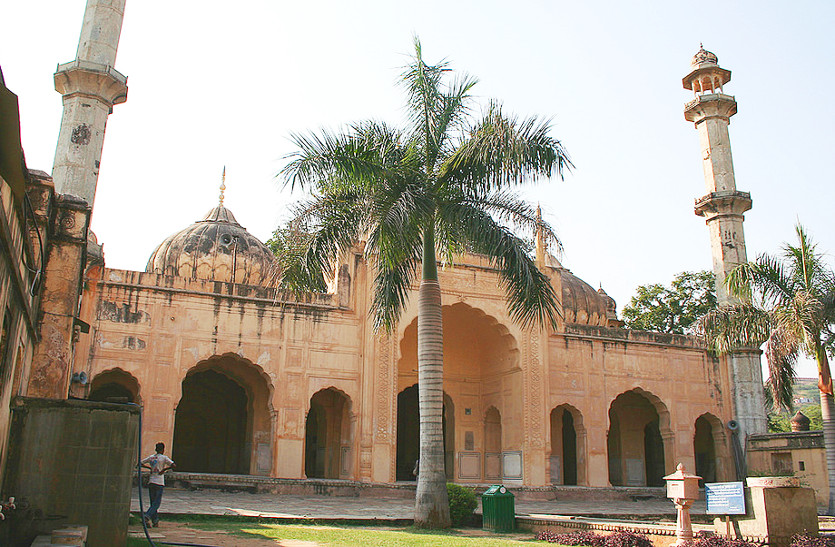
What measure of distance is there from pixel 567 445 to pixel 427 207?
15.1 meters

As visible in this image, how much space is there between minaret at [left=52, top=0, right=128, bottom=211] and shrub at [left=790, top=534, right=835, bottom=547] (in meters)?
12.4

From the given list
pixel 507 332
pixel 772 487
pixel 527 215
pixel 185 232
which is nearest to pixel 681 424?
pixel 507 332

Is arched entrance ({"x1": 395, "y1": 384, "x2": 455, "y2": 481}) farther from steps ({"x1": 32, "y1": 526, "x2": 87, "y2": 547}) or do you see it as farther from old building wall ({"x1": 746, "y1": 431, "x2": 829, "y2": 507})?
steps ({"x1": 32, "y1": 526, "x2": 87, "y2": 547})

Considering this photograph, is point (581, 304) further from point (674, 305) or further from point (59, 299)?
point (59, 299)

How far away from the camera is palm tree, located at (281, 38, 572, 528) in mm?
10797

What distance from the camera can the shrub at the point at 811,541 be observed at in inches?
311

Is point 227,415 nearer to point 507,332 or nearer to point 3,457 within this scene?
point 507,332

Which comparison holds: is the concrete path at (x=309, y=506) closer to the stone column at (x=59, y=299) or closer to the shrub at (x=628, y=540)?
the shrub at (x=628, y=540)

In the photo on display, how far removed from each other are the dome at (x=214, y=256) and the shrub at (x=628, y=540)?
1235cm

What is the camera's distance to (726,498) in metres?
8.48

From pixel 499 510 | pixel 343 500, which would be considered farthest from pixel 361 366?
pixel 499 510

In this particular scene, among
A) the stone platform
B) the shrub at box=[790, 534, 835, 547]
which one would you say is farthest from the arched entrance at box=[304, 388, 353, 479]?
the shrub at box=[790, 534, 835, 547]

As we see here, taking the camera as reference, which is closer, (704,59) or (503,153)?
(503,153)

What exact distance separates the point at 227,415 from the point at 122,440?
16015mm
